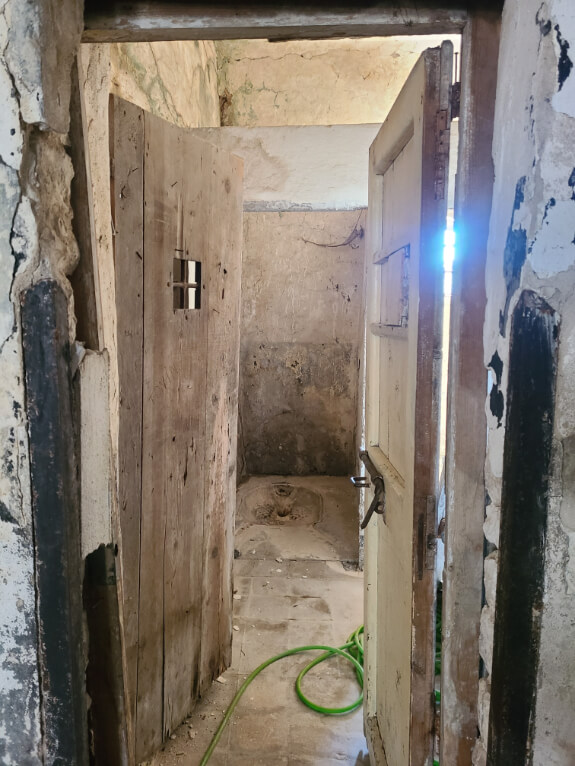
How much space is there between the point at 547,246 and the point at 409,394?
20.8 inches

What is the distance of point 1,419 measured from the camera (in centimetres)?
90

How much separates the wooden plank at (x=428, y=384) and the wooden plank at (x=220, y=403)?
1011 mm

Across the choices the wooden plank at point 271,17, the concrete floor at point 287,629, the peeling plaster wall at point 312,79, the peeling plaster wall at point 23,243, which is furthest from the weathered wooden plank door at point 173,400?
the peeling plaster wall at point 312,79

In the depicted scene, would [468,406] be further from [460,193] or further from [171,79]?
[171,79]

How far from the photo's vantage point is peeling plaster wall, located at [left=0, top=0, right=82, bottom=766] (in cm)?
85

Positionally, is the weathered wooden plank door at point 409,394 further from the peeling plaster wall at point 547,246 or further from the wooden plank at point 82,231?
the wooden plank at point 82,231

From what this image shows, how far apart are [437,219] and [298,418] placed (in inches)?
150

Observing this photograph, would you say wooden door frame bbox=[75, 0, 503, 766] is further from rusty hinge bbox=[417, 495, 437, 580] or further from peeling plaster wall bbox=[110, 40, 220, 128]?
peeling plaster wall bbox=[110, 40, 220, 128]

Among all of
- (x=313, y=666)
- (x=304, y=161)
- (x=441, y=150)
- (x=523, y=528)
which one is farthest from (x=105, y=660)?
(x=304, y=161)

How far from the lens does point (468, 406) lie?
1052mm

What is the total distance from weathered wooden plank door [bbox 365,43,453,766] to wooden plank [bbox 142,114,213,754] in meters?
0.64

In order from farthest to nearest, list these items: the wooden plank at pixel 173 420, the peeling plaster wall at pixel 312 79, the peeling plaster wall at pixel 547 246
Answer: the peeling plaster wall at pixel 312 79
the wooden plank at pixel 173 420
the peeling plaster wall at pixel 547 246

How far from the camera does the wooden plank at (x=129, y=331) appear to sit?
1.50m

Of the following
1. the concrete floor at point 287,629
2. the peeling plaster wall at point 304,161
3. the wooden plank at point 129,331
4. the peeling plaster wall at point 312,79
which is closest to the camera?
the wooden plank at point 129,331
